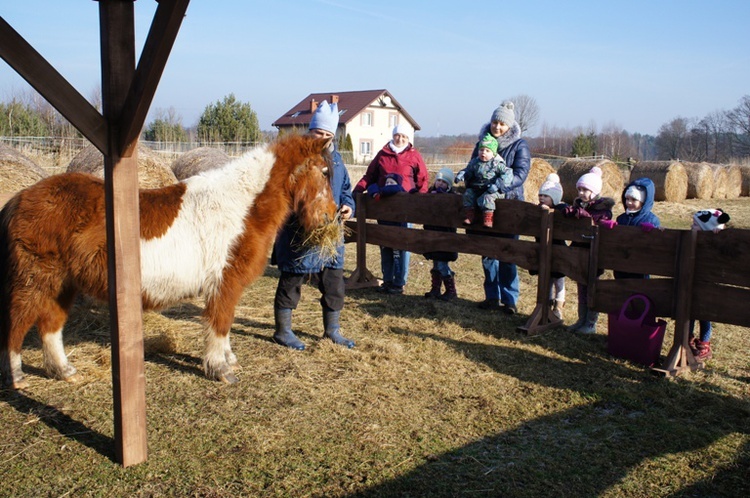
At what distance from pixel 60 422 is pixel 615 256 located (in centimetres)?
472

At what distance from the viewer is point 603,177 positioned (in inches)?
742

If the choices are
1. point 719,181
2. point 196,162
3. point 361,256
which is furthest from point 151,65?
point 719,181

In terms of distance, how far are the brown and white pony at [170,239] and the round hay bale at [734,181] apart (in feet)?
77.8

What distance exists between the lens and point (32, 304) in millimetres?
4242

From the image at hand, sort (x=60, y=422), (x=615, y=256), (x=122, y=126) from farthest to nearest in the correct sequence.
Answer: (x=615, y=256) → (x=60, y=422) → (x=122, y=126)

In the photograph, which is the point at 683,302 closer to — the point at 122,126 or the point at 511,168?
the point at 511,168

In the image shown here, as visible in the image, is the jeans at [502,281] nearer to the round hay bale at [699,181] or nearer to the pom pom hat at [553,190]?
the pom pom hat at [553,190]

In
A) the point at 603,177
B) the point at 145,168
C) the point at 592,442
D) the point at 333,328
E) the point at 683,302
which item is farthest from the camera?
the point at 603,177

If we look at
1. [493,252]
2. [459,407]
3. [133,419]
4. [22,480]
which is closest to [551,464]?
[459,407]

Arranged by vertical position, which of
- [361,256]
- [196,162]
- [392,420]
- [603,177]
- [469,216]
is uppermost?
[196,162]

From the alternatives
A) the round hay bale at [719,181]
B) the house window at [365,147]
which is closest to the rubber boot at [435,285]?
the round hay bale at [719,181]

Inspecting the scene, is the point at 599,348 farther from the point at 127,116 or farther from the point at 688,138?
the point at 688,138

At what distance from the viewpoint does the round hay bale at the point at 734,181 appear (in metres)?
23.7

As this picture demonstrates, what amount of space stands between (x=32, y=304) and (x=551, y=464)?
3663mm
